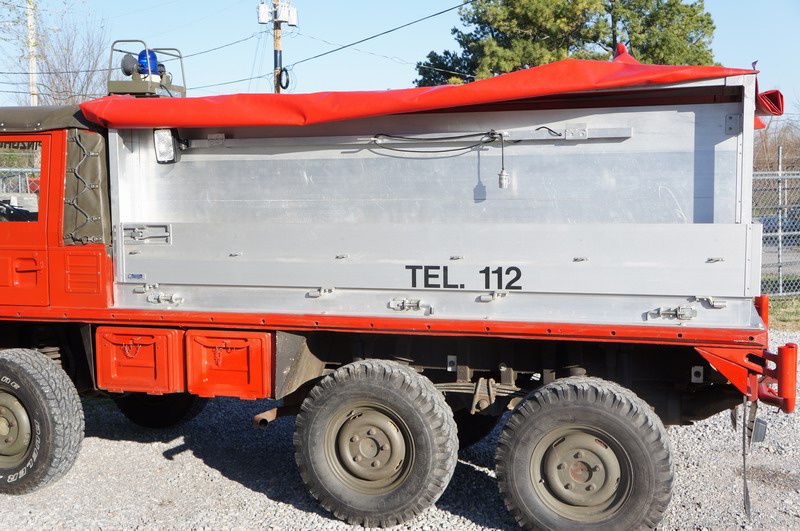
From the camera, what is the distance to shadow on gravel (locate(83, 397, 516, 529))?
558 centimetres

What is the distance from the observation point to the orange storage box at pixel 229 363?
17.7ft

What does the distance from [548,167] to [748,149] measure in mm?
1162

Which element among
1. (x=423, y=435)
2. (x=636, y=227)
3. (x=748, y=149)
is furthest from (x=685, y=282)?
(x=423, y=435)

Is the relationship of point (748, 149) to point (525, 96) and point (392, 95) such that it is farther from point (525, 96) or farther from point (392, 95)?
point (392, 95)

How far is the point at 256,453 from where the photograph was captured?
677cm

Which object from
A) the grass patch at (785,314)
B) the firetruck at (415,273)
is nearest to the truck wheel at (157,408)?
the firetruck at (415,273)

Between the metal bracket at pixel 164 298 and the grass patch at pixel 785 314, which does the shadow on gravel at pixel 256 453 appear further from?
the grass patch at pixel 785 314

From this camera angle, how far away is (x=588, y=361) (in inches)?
208

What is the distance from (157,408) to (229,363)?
7.16ft

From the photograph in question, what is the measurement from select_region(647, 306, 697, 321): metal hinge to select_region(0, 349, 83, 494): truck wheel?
161 inches

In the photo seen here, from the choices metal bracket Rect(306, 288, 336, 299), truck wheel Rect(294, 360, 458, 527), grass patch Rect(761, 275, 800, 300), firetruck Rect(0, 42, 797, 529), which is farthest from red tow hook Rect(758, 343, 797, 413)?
grass patch Rect(761, 275, 800, 300)

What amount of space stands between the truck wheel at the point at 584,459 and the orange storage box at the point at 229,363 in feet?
5.48

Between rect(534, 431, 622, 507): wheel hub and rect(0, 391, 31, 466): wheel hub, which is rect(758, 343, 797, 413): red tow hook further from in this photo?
rect(0, 391, 31, 466): wheel hub

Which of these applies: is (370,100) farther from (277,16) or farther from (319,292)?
(277,16)
